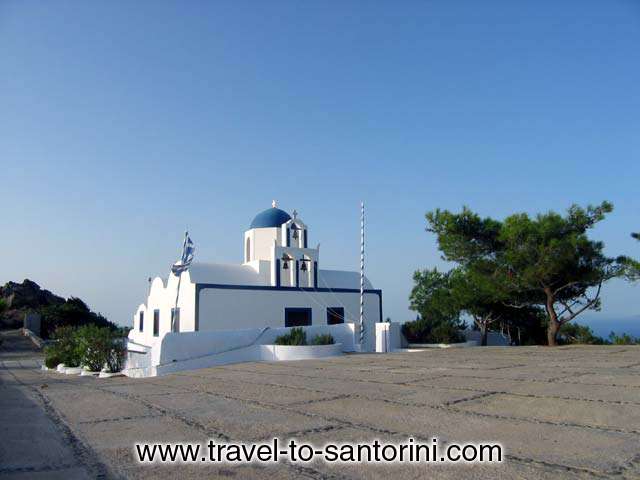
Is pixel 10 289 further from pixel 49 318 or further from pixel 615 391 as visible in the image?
pixel 615 391

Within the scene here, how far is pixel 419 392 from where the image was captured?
796cm

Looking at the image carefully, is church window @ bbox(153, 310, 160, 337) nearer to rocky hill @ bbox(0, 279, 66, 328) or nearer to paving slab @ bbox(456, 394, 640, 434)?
paving slab @ bbox(456, 394, 640, 434)

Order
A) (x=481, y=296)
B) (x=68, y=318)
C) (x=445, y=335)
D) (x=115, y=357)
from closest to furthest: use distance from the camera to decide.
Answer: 1. (x=115, y=357)
2. (x=481, y=296)
3. (x=445, y=335)
4. (x=68, y=318)

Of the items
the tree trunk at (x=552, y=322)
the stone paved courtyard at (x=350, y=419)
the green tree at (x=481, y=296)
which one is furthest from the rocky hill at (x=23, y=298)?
the stone paved courtyard at (x=350, y=419)

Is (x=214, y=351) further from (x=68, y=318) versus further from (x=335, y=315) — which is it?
(x=68, y=318)

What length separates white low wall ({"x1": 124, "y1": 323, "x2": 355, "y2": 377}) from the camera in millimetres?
17391

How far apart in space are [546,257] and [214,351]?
1247cm

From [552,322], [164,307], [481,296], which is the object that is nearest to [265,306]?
[164,307]

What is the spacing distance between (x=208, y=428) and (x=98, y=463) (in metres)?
1.44

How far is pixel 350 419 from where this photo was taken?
6.14m

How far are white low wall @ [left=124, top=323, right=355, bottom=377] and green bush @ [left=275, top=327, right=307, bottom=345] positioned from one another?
343 millimetres

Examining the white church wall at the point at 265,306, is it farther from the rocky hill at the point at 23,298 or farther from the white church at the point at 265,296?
the rocky hill at the point at 23,298

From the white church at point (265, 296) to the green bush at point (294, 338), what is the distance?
606 mm

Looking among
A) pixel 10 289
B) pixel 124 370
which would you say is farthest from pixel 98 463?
pixel 10 289
